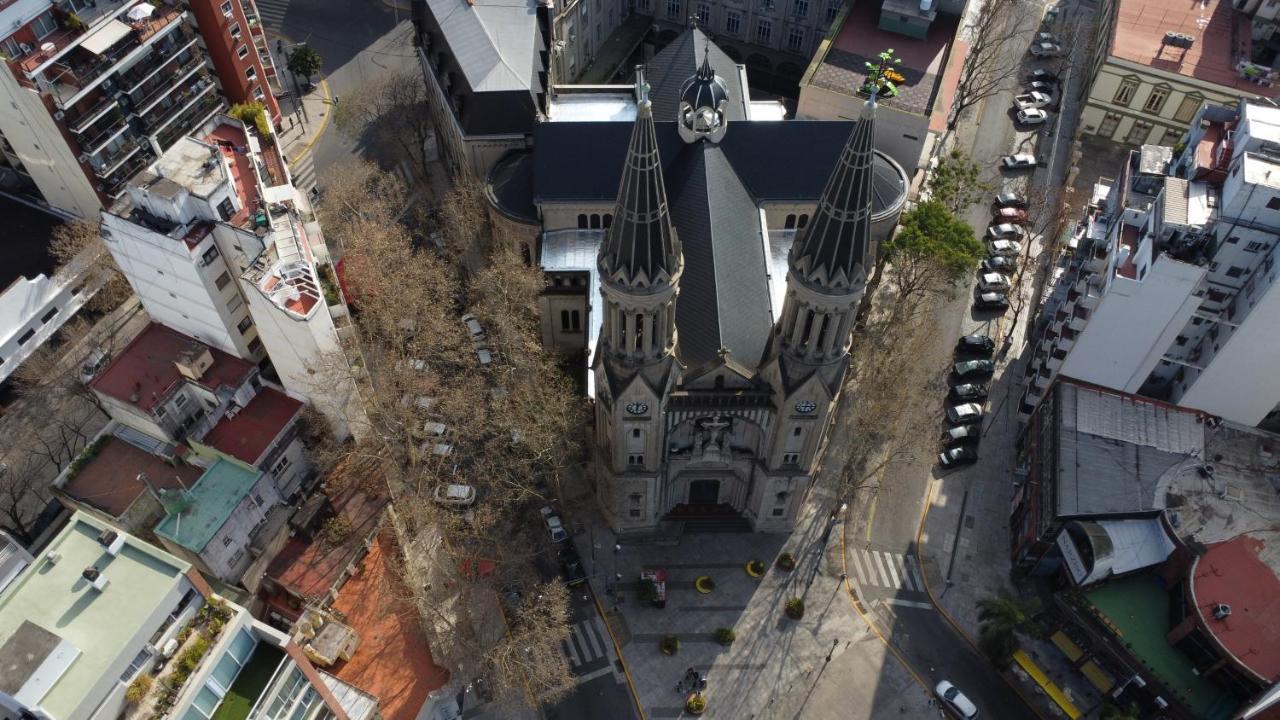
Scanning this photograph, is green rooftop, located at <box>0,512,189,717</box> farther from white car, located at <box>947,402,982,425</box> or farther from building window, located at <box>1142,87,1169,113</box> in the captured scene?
building window, located at <box>1142,87,1169,113</box>

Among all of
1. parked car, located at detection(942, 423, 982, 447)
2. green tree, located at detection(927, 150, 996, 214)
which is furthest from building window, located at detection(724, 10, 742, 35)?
parked car, located at detection(942, 423, 982, 447)

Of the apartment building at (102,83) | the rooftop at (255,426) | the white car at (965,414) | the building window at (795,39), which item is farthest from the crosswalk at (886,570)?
the building window at (795,39)

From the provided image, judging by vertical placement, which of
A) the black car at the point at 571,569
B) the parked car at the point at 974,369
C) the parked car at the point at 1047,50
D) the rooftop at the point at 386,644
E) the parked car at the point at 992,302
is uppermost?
the parked car at the point at 1047,50

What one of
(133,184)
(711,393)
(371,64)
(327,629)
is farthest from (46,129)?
A: (711,393)

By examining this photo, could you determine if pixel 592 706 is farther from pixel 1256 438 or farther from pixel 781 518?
pixel 1256 438

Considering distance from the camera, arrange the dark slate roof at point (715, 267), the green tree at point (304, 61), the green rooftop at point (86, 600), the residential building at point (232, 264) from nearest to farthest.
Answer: the green rooftop at point (86, 600) < the residential building at point (232, 264) < the dark slate roof at point (715, 267) < the green tree at point (304, 61)

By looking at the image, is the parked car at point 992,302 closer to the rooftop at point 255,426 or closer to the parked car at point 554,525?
the parked car at point 554,525
